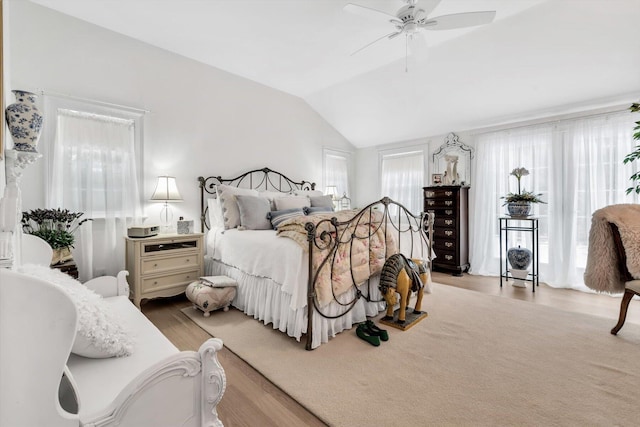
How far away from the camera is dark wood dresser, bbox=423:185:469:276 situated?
458 cm

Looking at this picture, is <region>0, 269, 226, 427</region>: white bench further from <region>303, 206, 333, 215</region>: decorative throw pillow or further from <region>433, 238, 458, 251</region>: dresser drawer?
<region>433, 238, 458, 251</region>: dresser drawer

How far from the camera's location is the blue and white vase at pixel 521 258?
3.97 meters

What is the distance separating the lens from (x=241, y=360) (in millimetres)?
2125

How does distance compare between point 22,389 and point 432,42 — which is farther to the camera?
point 432,42

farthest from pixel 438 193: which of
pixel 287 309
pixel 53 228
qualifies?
pixel 53 228

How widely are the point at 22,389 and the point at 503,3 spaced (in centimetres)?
414

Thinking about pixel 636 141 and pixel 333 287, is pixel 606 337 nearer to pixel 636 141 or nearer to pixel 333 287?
pixel 333 287

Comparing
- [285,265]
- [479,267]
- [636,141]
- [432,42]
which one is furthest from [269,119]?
[636,141]

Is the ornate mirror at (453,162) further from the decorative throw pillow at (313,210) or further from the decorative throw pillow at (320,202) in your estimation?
the decorative throw pillow at (313,210)

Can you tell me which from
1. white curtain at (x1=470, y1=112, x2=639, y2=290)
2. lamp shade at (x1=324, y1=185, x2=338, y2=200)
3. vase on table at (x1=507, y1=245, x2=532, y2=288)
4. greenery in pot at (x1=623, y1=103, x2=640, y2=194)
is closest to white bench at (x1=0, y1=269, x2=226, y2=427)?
greenery in pot at (x1=623, y1=103, x2=640, y2=194)

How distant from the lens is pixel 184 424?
0.97 m

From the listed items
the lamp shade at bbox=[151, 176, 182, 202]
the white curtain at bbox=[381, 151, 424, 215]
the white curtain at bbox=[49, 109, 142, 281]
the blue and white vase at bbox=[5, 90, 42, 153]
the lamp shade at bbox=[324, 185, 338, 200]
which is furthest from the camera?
the lamp shade at bbox=[324, 185, 338, 200]

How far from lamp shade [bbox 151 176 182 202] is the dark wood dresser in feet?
12.8

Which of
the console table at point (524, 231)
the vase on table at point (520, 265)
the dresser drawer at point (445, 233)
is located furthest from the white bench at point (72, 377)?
the dresser drawer at point (445, 233)
